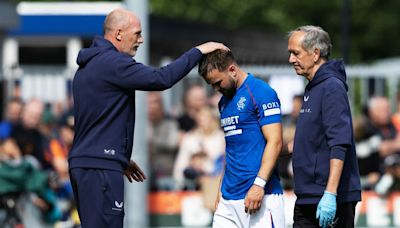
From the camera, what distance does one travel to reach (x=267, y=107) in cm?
860

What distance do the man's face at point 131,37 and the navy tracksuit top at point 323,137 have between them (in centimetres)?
121

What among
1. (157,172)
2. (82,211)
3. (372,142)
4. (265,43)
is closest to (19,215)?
(157,172)

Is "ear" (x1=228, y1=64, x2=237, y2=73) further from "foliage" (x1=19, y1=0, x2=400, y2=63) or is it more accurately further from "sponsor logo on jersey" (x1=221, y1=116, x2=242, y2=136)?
"foliage" (x1=19, y1=0, x2=400, y2=63)

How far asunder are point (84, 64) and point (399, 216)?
27.5ft

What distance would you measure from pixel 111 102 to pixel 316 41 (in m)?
1.43

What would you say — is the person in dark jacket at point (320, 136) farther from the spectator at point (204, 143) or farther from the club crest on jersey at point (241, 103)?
the spectator at point (204, 143)

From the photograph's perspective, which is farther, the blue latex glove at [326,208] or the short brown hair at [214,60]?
the short brown hair at [214,60]

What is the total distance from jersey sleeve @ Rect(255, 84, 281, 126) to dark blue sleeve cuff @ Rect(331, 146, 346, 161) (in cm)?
64

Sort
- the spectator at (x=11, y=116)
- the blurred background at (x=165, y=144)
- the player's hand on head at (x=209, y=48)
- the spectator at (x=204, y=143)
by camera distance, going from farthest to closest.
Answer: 1. the spectator at (x=204, y=143)
2. the spectator at (x=11, y=116)
3. the blurred background at (x=165, y=144)
4. the player's hand on head at (x=209, y=48)

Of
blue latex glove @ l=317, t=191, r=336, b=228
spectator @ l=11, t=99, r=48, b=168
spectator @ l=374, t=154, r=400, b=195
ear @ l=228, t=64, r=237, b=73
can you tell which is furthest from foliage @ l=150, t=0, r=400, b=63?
blue latex glove @ l=317, t=191, r=336, b=228

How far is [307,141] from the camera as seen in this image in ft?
27.2

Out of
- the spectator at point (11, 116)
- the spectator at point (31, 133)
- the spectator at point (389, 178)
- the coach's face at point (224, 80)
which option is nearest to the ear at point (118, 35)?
the coach's face at point (224, 80)

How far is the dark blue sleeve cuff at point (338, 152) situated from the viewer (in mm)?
8039

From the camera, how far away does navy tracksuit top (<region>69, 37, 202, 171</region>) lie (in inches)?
323
